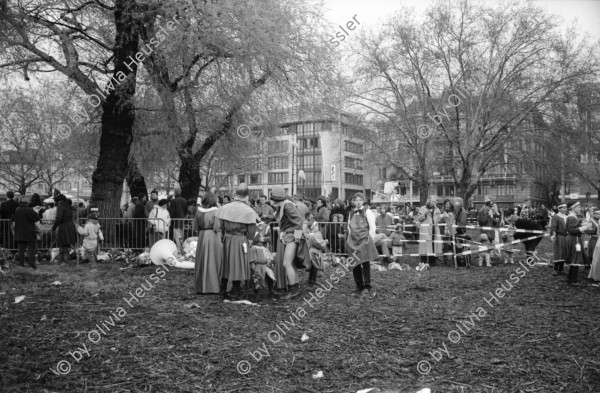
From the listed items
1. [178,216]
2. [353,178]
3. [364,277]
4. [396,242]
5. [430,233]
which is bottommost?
[364,277]

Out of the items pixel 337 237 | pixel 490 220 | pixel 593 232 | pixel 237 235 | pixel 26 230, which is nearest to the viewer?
pixel 237 235

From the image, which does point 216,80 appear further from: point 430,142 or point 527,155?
point 527,155

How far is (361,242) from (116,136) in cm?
1032

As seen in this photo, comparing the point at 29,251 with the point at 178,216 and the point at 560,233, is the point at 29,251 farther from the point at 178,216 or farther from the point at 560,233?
the point at 560,233

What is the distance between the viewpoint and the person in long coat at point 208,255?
9039 millimetres

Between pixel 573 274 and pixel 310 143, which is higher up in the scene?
pixel 310 143

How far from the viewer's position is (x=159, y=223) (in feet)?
46.2

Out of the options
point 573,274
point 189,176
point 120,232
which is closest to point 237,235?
point 120,232

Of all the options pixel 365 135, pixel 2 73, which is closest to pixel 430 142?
pixel 365 135

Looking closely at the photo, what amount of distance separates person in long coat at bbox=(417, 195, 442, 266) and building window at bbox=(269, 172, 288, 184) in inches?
2749

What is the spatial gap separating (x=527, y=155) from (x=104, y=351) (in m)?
34.6

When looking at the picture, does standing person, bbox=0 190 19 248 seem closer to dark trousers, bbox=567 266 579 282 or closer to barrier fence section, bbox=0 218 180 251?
barrier fence section, bbox=0 218 180 251

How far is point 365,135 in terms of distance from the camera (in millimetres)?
37000

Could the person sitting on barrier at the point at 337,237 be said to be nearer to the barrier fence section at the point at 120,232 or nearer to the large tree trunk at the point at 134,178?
the barrier fence section at the point at 120,232
